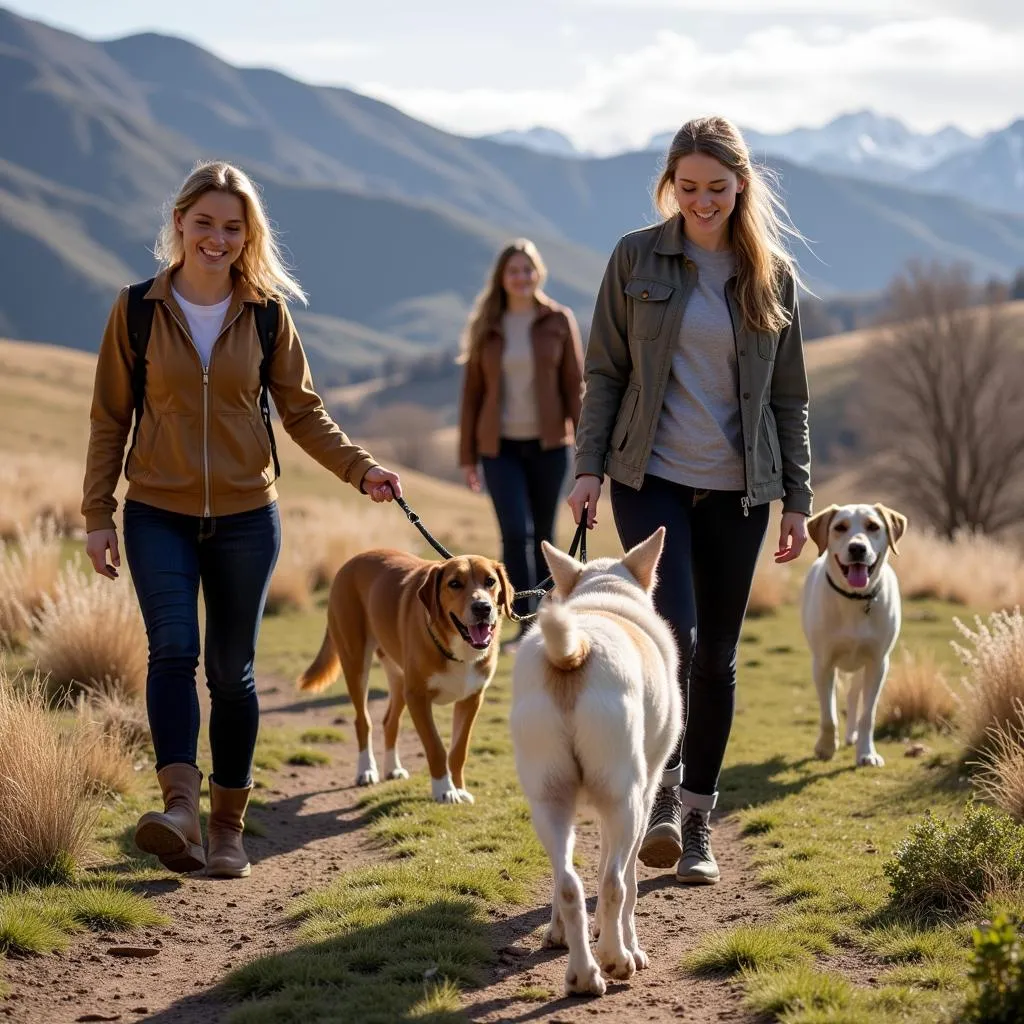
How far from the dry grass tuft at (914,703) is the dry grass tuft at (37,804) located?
235 inches

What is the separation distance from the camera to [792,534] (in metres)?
5.44

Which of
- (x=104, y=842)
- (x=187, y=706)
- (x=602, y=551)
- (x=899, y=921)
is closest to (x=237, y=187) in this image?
(x=187, y=706)

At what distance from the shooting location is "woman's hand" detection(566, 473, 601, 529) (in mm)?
5125

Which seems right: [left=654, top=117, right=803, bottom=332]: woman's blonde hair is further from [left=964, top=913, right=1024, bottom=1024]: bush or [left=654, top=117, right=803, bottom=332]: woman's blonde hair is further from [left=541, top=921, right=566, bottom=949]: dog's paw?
[left=964, top=913, right=1024, bottom=1024]: bush

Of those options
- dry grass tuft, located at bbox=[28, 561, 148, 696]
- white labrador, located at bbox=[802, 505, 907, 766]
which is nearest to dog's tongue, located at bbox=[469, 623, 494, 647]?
white labrador, located at bbox=[802, 505, 907, 766]

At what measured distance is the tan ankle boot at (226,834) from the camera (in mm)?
5598

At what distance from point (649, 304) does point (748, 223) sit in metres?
0.51

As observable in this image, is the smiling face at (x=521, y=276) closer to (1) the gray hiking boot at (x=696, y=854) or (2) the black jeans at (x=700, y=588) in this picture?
(2) the black jeans at (x=700, y=588)

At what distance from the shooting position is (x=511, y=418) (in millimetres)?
10133

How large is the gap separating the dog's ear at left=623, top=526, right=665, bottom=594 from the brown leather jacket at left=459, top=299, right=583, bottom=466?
5085 millimetres

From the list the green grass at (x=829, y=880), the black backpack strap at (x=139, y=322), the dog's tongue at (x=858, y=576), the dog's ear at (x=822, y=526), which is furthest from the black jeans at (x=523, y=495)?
the black backpack strap at (x=139, y=322)

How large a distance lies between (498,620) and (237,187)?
8.09 feet

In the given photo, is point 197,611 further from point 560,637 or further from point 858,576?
point 858,576

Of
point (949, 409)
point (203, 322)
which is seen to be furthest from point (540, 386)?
point (949, 409)
